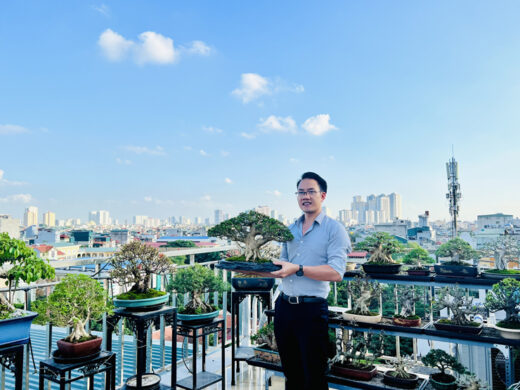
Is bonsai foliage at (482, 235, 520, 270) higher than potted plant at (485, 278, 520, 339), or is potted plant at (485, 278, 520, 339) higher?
bonsai foliage at (482, 235, 520, 270)

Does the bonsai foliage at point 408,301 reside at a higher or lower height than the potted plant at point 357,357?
higher

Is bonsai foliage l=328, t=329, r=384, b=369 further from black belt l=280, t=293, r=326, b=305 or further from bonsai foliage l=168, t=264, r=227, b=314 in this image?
bonsai foliage l=168, t=264, r=227, b=314

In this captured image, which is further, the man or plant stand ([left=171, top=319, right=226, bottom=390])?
plant stand ([left=171, top=319, right=226, bottom=390])

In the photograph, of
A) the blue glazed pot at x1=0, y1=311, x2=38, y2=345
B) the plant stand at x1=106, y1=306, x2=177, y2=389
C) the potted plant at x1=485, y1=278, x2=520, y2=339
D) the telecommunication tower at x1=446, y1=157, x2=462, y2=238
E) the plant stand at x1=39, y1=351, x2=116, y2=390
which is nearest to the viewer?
the blue glazed pot at x1=0, y1=311, x2=38, y2=345

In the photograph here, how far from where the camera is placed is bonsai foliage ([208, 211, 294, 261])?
1945mm

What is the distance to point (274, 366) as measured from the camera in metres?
2.21

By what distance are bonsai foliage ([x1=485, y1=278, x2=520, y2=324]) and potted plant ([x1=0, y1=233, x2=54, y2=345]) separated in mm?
2335

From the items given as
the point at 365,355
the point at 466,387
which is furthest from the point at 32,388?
the point at 466,387

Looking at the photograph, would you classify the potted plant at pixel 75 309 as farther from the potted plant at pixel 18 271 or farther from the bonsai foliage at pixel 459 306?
the bonsai foliage at pixel 459 306

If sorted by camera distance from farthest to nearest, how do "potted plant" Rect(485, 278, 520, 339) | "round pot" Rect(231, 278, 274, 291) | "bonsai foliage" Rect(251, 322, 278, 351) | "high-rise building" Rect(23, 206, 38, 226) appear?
1. "high-rise building" Rect(23, 206, 38, 226)
2. "round pot" Rect(231, 278, 274, 291)
3. "bonsai foliage" Rect(251, 322, 278, 351)
4. "potted plant" Rect(485, 278, 520, 339)

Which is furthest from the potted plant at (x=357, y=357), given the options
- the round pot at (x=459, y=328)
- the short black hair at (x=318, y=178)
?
the short black hair at (x=318, y=178)

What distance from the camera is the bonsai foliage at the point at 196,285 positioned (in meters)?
2.37

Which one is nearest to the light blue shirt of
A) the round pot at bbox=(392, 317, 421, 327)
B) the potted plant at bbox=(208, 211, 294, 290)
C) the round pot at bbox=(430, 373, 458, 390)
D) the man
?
the man

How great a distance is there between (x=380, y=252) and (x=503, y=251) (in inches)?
31.5
